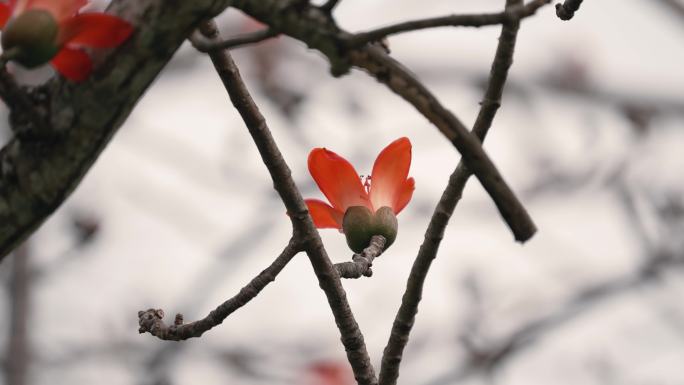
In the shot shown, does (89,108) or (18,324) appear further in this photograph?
(18,324)

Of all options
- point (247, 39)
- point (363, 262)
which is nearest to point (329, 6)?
point (247, 39)

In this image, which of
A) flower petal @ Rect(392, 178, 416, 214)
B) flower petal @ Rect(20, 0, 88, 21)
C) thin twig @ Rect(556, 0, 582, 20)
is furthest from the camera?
flower petal @ Rect(392, 178, 416, 214)

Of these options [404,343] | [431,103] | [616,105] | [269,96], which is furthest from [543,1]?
[269,96]

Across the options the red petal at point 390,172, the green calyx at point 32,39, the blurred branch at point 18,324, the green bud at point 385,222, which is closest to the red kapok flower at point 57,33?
the green calyx at point 32,39

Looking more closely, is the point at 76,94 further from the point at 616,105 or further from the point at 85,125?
the point at 616,105

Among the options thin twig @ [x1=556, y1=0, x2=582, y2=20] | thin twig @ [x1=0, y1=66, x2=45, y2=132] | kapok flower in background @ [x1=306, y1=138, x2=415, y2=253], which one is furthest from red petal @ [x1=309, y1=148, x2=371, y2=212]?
thin twig @ [x1=0, y1=66, x2=45, y2=132]

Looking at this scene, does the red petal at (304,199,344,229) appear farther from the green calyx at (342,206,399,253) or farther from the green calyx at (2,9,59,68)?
the green calyx at (2,9,59,68)

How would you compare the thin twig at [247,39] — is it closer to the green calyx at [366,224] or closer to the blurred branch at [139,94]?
the blurred branch at [139,94]

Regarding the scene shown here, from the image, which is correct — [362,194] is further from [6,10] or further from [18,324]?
[18,324]
